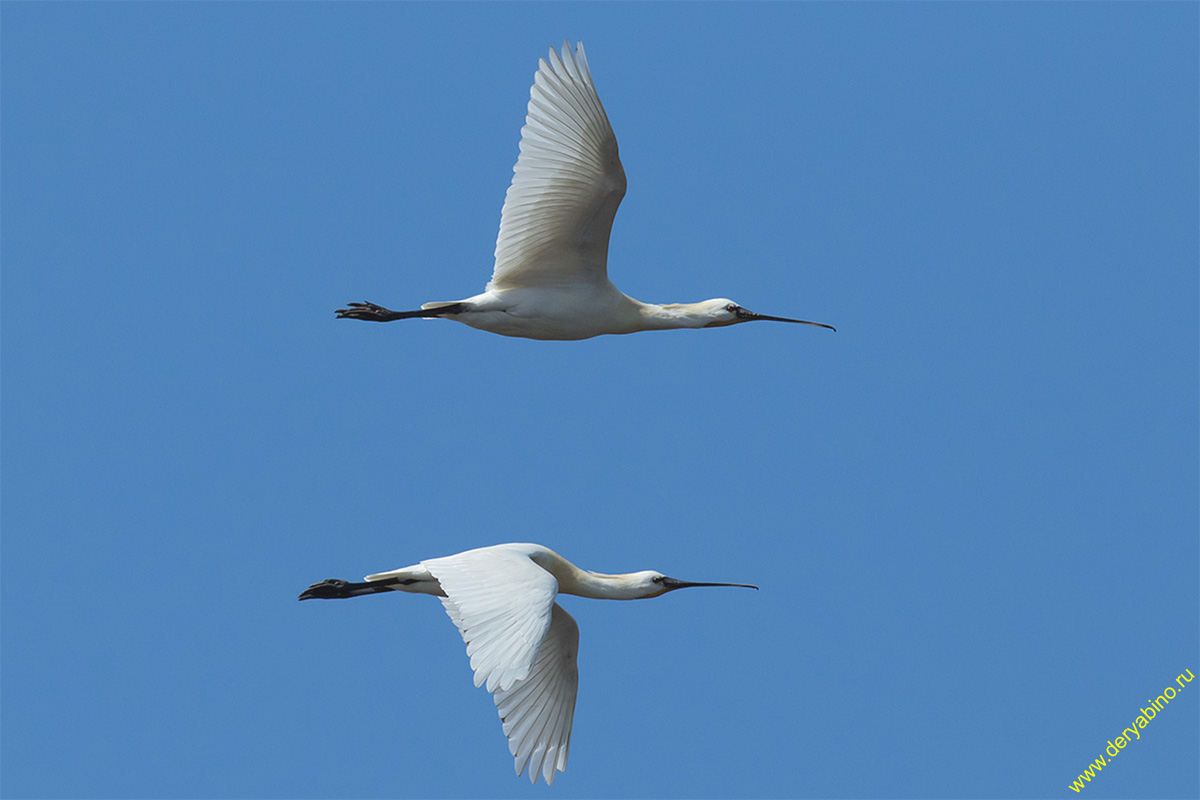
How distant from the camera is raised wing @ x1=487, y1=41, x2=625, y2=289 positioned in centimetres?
880

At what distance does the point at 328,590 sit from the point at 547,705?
139 centimetres

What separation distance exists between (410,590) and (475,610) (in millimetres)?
1290

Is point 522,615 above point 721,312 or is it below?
below

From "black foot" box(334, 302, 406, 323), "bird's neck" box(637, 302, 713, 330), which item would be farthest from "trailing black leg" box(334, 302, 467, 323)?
"bird's neck" box(637, 302, 713, 330)

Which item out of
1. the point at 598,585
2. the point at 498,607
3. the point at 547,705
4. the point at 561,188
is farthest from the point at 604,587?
the point at 561,188

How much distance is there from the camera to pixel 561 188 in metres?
8.97

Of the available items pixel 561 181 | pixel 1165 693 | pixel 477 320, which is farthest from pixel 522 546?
pixel 1165 693

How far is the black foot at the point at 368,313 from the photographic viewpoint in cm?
929

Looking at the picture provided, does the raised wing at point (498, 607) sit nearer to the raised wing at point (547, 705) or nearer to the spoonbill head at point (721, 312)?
the raised wing at point (547, 705)

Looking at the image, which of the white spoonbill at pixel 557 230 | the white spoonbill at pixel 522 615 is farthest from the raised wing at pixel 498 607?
the white spoonbill at pixel 557 230

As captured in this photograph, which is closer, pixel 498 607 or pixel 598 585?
pixel 498 607

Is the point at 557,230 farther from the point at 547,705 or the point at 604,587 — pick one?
the point at 547,705

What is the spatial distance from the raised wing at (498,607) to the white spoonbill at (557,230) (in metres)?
1.49

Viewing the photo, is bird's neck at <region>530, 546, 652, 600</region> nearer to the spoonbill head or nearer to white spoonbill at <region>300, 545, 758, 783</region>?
white spoonbill at <region>300, 545, 758, 783</region>
